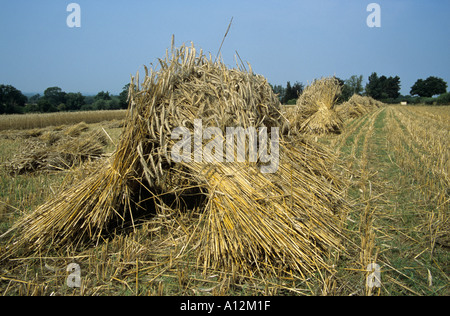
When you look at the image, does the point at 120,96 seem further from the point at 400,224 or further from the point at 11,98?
the point at 400,224

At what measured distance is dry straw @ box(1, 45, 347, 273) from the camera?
95.3 inches

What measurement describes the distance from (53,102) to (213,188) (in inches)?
2303

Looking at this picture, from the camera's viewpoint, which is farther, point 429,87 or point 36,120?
point 429,87

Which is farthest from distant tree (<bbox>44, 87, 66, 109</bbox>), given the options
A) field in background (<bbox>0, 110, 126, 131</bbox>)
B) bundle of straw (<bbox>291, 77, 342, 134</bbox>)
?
bundle of straw (<bbox>291, 77, 342, 134</bbox>)

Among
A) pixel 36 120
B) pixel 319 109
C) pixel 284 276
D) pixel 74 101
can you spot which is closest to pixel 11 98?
pixel 74 101

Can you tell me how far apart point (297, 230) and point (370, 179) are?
2.77 metres

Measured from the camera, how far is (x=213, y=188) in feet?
8.60

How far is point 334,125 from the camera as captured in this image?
10.4 metres

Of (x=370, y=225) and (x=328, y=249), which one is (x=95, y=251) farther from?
(x=370, y=225)

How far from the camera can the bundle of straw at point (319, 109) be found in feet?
33.6

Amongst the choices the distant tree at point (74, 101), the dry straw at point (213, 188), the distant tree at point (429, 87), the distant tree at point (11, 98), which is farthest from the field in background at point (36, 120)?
the distant tree at point (429, 87)

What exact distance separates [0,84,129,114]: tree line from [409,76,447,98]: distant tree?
94.1m

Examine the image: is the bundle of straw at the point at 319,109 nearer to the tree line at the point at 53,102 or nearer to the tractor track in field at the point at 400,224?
the tractor track in field at the point at 400,224
